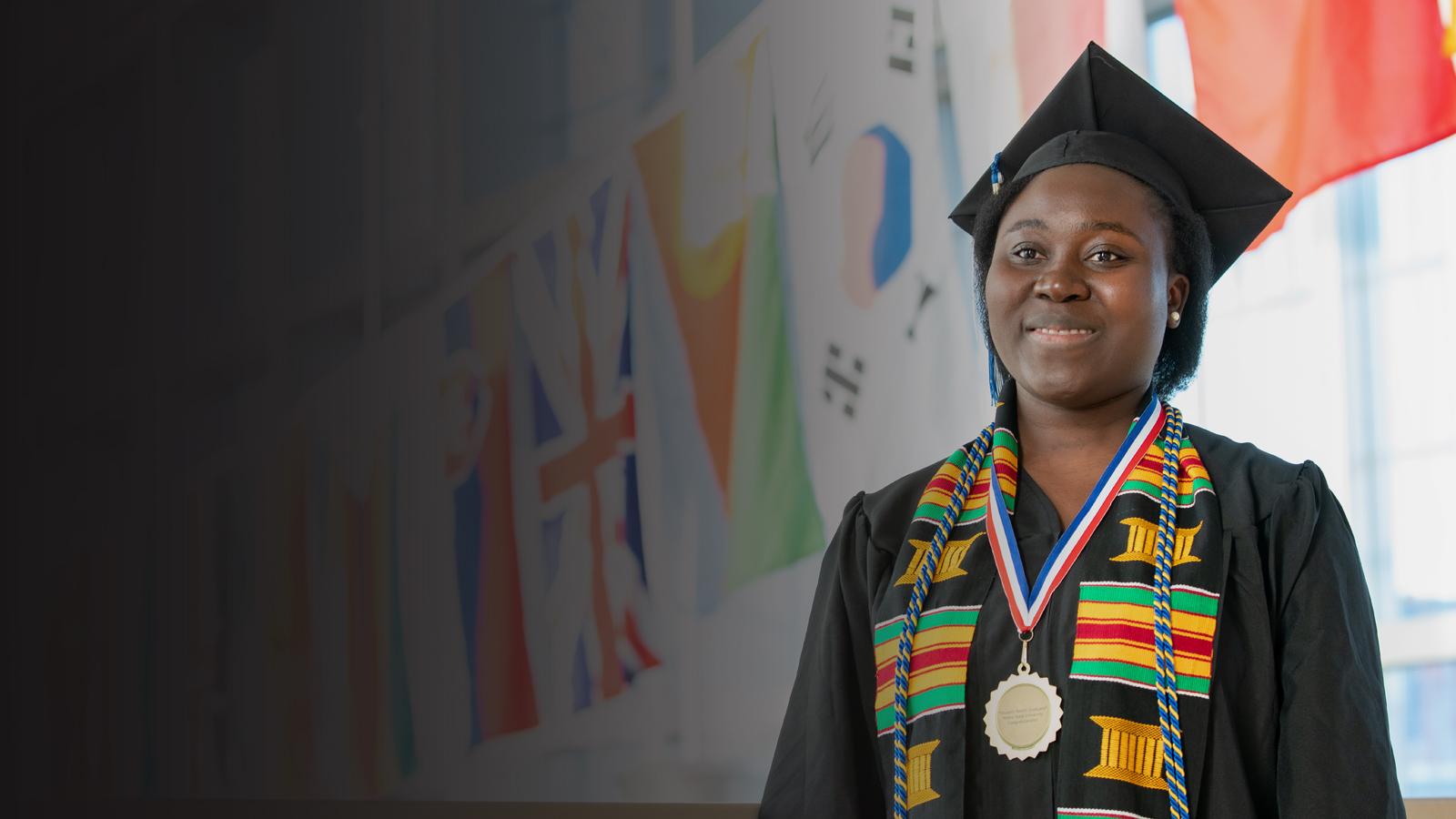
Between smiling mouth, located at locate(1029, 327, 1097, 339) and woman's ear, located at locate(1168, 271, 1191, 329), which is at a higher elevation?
woman's ear, located at locate(1168, 271, 1191, 329)

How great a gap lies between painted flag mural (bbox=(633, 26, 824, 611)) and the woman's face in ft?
6.81

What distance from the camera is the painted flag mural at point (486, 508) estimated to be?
354 centimetres

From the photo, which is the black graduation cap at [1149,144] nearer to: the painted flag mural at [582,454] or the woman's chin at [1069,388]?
the woman's chin at [1069,388]

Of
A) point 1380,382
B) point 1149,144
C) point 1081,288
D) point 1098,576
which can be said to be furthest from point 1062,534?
point 1380,382

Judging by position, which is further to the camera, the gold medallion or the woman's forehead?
the woman's forehead

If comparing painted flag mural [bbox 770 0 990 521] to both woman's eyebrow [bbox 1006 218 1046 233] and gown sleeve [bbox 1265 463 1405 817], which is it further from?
gown sleeve [bbox 1265 463 1405 817]

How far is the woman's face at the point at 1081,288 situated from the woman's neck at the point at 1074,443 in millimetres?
22

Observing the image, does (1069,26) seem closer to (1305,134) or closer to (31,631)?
(1305,134)

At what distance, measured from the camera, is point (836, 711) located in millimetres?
1691

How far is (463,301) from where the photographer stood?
360 centimetres

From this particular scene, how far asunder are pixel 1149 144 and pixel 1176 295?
0.65ft

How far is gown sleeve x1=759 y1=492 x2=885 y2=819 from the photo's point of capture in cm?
166

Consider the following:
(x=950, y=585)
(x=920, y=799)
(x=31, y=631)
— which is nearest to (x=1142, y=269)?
(x=950, y=585)

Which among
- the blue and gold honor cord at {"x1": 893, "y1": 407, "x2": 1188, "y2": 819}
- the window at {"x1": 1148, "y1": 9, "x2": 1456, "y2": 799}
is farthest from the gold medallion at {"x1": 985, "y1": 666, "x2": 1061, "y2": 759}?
the window at {"x1": 1148, "y1": 9, "x2": 1456, "y2": 799}
